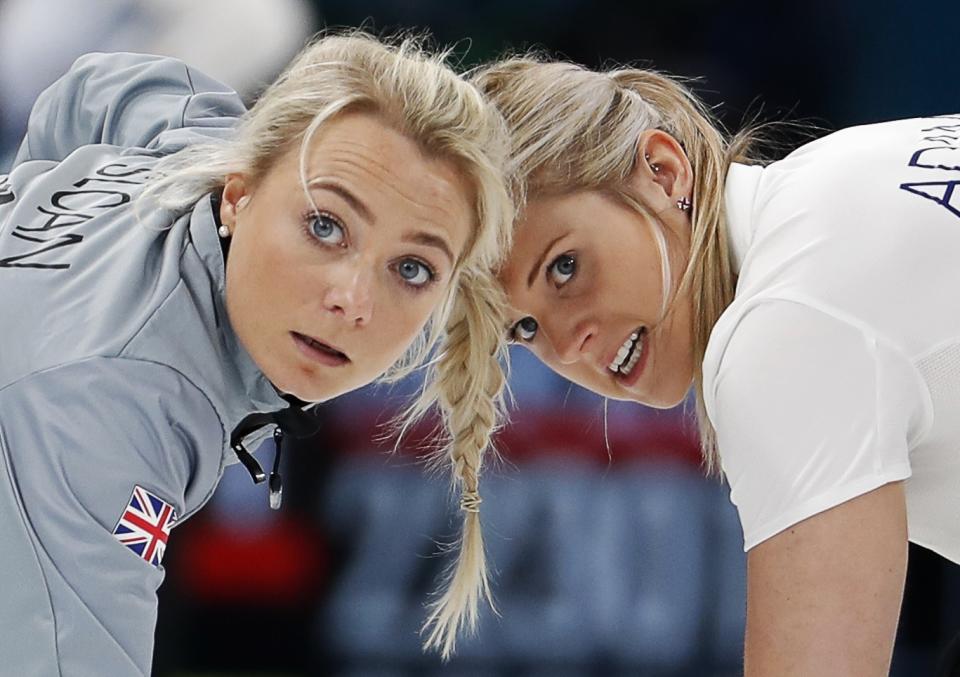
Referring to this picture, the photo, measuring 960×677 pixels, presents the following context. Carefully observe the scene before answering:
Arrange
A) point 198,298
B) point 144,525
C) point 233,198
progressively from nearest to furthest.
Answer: point 144,525
point 198,298
point 233,198

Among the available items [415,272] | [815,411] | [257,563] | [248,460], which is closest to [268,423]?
[248,460]

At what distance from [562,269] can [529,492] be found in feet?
5.21

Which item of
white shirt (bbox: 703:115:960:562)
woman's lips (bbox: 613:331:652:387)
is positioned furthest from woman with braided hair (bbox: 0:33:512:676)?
white shirt (bbox: 703:115:960:562)

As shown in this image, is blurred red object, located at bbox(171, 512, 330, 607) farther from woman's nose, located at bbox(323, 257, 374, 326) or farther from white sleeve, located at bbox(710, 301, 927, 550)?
white sleeve, located at bbox(710, 301, 927, 550)

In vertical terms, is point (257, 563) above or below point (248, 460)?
below

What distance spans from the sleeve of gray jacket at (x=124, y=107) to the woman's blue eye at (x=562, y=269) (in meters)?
0.60

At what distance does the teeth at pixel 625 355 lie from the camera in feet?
6.27

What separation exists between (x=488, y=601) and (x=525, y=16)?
1.53 metres

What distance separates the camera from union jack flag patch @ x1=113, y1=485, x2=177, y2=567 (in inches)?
59.9

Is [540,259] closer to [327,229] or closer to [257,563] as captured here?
[327,229]

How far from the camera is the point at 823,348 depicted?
1.42 m

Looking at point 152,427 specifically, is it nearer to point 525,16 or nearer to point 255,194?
point 255,194

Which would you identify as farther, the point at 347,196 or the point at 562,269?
the point at 562,269

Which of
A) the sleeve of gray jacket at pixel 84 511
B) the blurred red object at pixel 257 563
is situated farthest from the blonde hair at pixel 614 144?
the blurred red object at pixel 257 563
